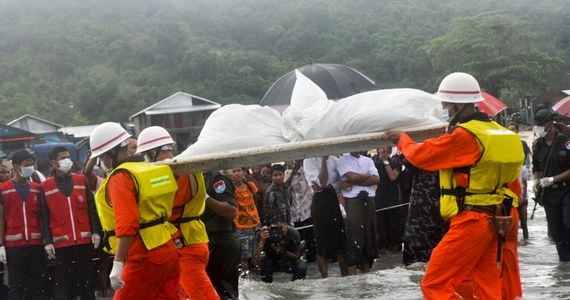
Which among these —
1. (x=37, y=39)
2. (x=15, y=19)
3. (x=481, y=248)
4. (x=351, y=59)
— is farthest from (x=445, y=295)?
(x=15, y=19)

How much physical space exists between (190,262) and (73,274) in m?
3.45

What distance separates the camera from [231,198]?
26.0ft

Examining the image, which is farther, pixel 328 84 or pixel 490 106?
pixel 490 106

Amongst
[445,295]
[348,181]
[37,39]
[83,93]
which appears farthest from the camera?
[37,39]

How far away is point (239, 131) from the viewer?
6727 millimetres

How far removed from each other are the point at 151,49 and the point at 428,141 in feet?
300

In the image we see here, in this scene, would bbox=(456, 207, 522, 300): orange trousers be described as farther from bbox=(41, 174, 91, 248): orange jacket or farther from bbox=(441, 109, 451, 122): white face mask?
bbox=(41, 174, 91, 248): orange jacket

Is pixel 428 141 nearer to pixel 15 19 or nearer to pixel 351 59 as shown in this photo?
pixel 351 59

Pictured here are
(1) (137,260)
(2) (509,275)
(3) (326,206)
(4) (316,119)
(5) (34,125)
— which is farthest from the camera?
(5) (34,125)

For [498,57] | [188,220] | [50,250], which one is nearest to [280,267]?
A: [50,250]

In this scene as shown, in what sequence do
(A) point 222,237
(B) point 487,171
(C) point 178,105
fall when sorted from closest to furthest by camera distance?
(B) point 487,171
(A) point 222,237
(C) point 178,105

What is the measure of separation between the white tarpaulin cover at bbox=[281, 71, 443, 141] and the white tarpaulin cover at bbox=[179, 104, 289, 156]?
0.11 metres

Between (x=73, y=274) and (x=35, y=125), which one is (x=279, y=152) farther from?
(x=35, y=125)

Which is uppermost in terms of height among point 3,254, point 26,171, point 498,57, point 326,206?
point 498,57
